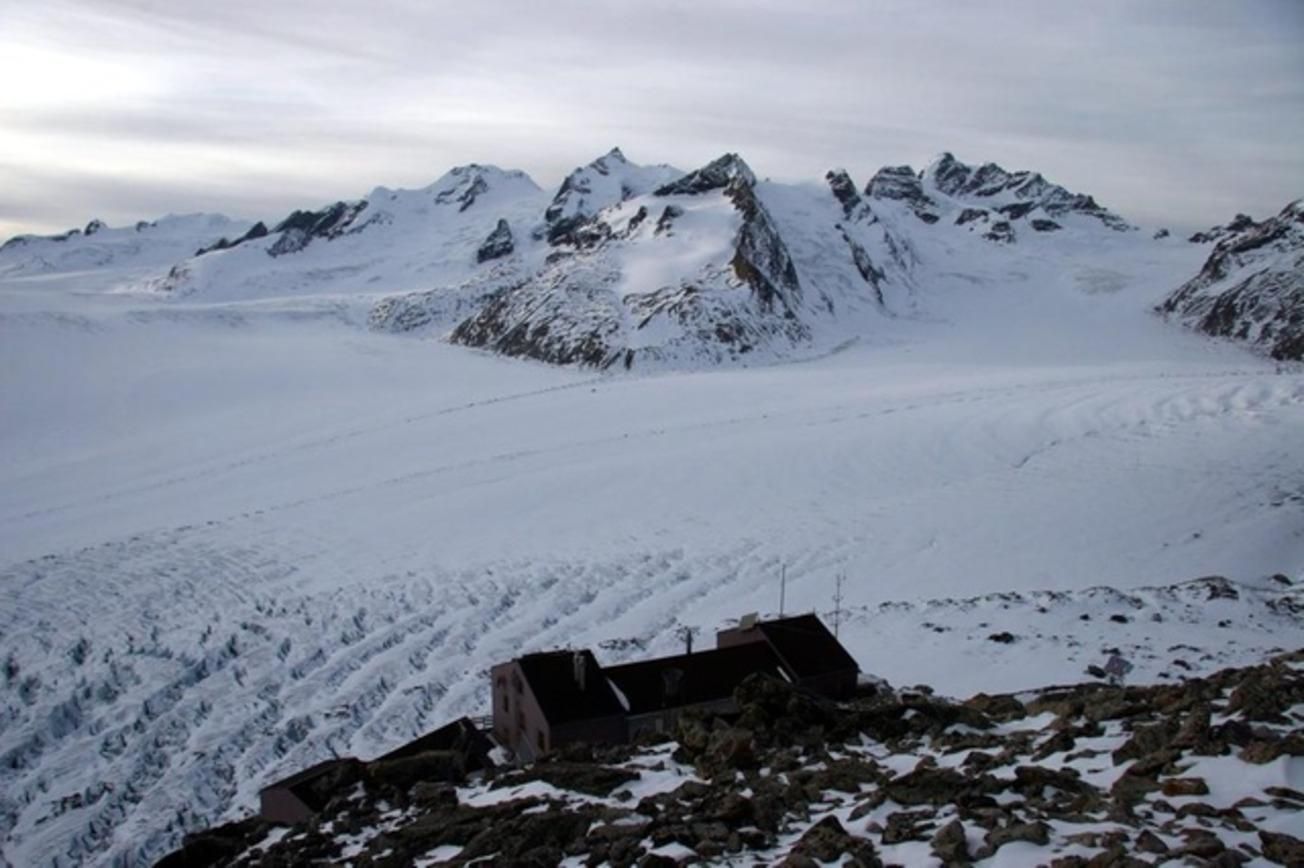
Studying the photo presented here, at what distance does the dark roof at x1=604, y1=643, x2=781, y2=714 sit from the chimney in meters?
0.78

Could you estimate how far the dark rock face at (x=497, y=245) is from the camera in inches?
5502

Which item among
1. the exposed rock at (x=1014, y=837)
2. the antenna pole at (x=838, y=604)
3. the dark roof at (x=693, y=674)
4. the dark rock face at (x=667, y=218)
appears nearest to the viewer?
the exposed rock at (x=1014, y=837)

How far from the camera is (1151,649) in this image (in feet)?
76.4

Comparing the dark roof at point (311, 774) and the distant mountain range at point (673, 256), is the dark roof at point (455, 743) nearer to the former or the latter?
the dark roof at point (311, 774)

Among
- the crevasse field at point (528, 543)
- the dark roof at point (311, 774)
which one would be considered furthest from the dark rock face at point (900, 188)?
the dark roof at point (311, 774)

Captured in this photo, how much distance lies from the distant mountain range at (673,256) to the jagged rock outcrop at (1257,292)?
0.25m

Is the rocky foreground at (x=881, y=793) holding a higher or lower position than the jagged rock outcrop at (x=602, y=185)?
lower

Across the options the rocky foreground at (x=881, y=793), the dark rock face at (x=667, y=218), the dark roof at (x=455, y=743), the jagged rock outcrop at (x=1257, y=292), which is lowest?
the dark roof at (x=455, y=743)

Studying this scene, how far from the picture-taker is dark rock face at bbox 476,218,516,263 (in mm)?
139750

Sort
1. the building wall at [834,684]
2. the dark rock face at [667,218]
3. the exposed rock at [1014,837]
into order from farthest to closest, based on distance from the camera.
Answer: the dark rock face at [667,218]
the building wall at [834,684]
the exposed rock at [1014,837]

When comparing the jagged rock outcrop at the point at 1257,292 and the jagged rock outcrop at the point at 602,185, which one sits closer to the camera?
the jagged rock outcrop at the point at 1257,292

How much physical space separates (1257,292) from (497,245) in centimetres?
9612

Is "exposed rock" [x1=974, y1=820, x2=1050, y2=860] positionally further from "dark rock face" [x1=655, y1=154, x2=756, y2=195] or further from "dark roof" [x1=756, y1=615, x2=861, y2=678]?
"dark rock face" [x1=655, y1=154, x2=756, y2=195]

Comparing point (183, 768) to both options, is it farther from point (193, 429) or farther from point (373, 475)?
point (193, 429)
